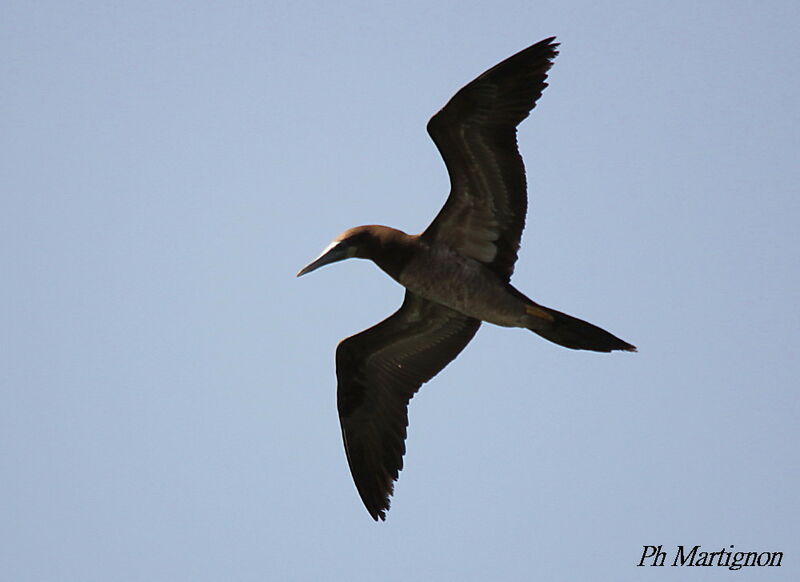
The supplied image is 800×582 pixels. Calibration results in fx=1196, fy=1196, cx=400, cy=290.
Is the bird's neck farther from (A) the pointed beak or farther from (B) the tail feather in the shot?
(B) the tail feather

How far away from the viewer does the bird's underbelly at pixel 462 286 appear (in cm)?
1049

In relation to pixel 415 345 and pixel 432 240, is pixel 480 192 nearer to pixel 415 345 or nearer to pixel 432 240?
pixel 432 240

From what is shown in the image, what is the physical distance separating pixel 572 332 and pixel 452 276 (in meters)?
1.15

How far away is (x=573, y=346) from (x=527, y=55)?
8.36 ft

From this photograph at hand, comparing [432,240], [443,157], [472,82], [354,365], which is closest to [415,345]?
[354,365]

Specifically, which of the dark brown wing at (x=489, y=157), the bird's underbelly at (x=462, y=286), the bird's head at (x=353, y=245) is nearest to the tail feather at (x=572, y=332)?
the bird's underbelly at (x=462, y=286)

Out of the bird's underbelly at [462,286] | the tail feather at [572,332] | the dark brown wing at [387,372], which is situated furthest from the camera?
the dark brown wing at [387,372]

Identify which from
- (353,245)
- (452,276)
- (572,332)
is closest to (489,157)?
(452,276)

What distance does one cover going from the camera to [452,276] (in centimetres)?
1051

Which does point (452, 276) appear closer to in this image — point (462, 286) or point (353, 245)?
point (462, 286)

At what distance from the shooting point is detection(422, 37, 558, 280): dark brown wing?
995 centimetres

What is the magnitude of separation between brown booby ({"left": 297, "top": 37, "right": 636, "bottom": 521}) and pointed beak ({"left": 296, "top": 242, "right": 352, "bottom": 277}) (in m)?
0.01

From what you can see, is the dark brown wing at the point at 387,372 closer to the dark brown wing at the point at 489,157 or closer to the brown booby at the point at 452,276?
the brown booby at the point at 452,276

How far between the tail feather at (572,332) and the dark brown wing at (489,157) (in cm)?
57
